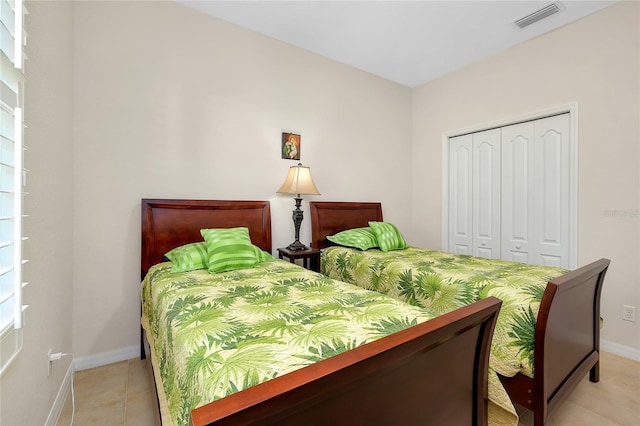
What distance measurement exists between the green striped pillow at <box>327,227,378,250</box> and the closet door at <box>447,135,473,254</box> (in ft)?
4.20

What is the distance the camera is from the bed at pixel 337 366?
1.99ft

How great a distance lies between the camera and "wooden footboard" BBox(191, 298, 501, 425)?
1.85 feet

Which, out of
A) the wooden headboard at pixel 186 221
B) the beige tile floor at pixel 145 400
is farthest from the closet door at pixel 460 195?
the wooden headboard at pixel 186 221

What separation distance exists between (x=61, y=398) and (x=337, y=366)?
79.0 inches

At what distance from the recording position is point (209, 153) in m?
2.57

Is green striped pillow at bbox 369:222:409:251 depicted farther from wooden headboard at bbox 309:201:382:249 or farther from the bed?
the bed

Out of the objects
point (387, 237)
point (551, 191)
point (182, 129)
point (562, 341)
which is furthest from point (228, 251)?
point (551, 191)

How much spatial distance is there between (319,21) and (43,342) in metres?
2.95

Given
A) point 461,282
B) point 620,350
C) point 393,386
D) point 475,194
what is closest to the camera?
point 393,386

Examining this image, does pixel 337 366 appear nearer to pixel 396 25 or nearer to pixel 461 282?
pixel 461 282

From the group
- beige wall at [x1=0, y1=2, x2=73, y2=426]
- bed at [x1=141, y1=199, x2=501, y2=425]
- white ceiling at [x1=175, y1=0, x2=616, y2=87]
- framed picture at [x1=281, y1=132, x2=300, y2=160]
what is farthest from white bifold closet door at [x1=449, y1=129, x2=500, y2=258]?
beige wall at [x1=0, y1=2, x2=73, y2=426]

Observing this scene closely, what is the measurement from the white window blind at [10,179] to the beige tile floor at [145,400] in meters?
0.87

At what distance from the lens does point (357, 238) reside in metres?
3.00

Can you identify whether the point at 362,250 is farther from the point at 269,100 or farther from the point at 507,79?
the point at 507,79
